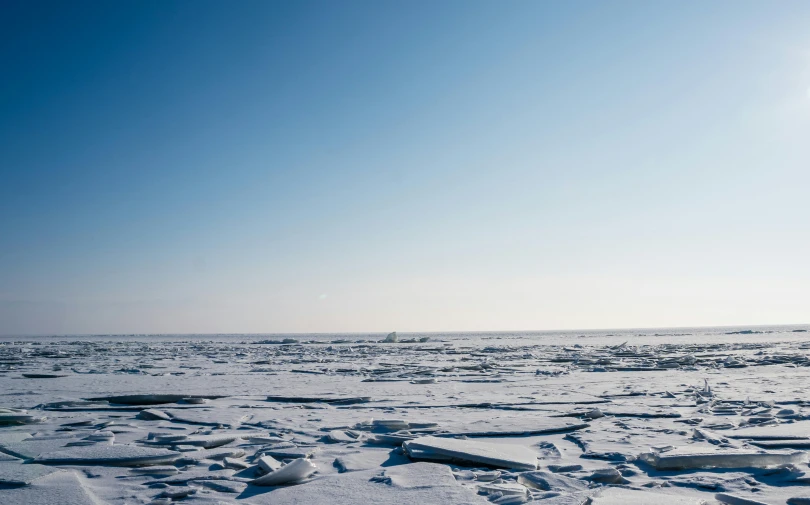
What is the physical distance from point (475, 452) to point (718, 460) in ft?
3.76

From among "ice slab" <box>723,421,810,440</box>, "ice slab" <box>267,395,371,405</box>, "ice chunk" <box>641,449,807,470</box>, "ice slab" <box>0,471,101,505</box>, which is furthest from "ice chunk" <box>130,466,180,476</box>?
"ice slab" <box>723,421,810,440</box>

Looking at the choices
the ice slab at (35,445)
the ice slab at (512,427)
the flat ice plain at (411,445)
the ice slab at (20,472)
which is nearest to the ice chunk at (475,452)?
the flat ice plain at (411,445)

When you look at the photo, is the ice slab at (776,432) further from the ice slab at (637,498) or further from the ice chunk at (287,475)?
the ice chunk at (287,475)

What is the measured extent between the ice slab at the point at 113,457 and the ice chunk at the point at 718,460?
2.42 meters

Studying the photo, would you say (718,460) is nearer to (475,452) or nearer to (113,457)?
(475,452)

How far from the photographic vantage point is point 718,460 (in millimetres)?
2510

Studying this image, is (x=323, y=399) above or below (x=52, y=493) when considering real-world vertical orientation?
below

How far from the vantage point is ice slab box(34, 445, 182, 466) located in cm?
263

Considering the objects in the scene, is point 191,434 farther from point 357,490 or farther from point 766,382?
point 766,382

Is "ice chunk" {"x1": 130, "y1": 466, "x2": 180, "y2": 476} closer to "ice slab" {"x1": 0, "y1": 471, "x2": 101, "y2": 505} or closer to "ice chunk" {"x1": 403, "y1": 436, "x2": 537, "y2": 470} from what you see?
"ice slab" {"x1": 0, "y1": 471, "x2": 101, "y2": 505}

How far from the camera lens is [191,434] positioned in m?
3.47

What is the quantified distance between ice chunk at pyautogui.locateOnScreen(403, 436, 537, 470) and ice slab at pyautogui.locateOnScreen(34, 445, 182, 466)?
1260 millimetres

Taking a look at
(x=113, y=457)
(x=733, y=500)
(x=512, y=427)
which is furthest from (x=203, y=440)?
(x=733, y=500)

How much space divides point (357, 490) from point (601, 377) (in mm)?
6089
